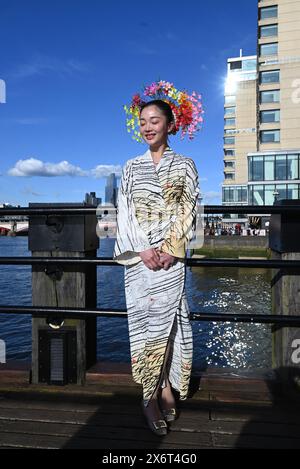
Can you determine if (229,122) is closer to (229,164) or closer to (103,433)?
(229,164)

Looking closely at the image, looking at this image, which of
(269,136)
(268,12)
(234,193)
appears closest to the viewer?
(269,136)

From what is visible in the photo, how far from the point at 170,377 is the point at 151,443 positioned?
52 cm

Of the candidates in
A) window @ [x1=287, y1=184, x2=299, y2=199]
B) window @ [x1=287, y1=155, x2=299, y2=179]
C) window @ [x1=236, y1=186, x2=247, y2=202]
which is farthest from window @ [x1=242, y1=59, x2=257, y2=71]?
window @ [x1=287, y1=184, x2=299, y2=199]

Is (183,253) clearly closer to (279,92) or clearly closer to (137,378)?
(137,378)

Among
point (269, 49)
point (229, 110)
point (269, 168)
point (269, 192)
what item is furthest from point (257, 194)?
point (229, 110)

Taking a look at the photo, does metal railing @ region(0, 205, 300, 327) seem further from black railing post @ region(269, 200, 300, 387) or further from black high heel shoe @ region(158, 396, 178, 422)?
black high heel shoe @ region(158, 396, 178, 422)

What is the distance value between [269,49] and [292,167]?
59.2ft

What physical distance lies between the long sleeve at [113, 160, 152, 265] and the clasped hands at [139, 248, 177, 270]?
0.04 metres

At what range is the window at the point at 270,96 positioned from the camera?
52.9 m

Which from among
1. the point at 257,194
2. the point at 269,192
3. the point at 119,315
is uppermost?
the point at 269,192

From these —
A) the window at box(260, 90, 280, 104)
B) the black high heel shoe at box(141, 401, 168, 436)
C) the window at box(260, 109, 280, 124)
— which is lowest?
the black high heel shoe at box(141, 401, 168, 436)

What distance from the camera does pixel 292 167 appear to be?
47.8 metres

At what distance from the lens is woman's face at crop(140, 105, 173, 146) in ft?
7.88

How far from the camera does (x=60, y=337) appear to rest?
2.84 metres
